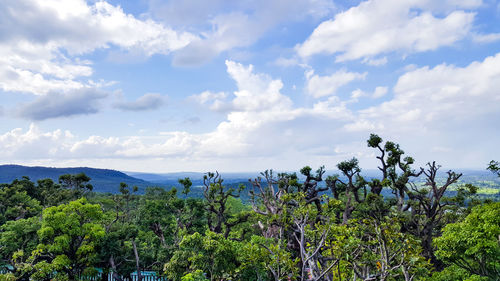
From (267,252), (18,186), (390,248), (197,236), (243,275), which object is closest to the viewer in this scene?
(390,248)

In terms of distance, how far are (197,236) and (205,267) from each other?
4.96 ft

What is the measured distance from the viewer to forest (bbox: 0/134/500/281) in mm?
10609

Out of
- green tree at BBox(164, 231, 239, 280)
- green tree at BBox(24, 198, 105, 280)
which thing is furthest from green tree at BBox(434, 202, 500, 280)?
green tree at BBox(24, 198, 105, 280)

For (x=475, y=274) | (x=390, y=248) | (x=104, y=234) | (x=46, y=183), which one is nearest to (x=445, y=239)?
(x=475, y=274)

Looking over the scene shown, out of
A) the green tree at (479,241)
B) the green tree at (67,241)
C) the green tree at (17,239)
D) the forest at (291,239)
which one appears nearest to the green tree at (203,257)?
the forest at (291,239)

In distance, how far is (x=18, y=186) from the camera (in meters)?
37.7

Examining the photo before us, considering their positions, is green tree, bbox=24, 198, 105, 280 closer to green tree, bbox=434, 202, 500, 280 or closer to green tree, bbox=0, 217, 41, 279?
green tree, bbox=0, 217, 41, 279

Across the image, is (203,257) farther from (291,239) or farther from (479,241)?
(479,241)

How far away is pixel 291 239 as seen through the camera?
17484mm

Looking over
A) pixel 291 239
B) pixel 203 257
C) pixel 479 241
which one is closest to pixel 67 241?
pixel 203 257

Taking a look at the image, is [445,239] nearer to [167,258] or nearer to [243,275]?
[243,275]

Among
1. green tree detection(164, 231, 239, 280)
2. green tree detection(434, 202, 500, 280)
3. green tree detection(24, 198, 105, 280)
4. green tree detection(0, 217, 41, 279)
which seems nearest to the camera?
green tree detection(434, 202, 500, 280)

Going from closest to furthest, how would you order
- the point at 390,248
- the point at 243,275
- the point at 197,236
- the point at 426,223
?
Result: the point at 390,248, the point at 197,236, the point at 243,275, the point at 426,223

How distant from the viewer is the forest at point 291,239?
34.8 feet
